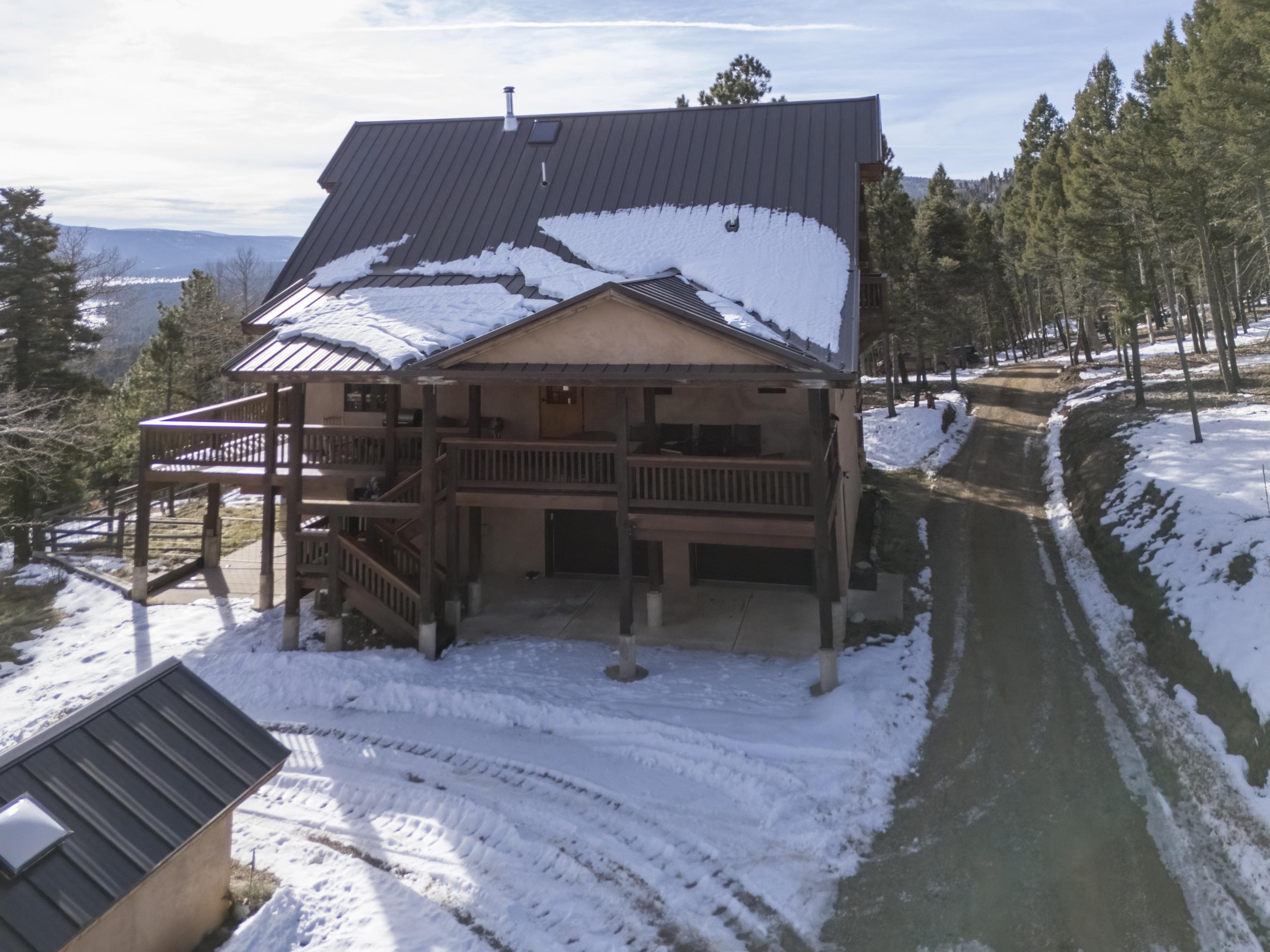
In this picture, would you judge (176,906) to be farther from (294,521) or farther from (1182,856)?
(1182,856)

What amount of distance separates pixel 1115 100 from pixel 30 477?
55321 millimetres

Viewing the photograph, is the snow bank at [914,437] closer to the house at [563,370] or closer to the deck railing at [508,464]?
the house at [563,370]

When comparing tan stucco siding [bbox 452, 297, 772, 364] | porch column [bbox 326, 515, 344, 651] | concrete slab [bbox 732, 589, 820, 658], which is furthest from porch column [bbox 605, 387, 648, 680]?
porch column [bbox 326, 515, 344, 651]

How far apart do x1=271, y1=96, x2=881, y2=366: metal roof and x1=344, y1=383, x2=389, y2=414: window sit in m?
2.87

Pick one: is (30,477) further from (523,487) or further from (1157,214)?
(1157,214)

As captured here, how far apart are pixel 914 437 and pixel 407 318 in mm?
22767

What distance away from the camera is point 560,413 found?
18938 millimetres

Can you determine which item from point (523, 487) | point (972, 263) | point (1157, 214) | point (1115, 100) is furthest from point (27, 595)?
point (1115, 100)

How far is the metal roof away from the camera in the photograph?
19578mm

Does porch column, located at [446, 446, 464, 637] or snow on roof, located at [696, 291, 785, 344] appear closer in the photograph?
snow on roof, located at [696, 291, 785, 344]

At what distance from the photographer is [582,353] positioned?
567 inches

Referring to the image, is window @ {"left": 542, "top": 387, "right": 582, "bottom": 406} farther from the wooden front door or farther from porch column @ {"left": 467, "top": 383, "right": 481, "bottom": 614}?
porch column @ {"left": 467, "top": 383, "right": 481, "bottom": 614}

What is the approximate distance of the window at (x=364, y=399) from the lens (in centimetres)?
1955

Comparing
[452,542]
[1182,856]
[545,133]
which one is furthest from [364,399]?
[1182,856]
